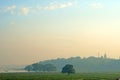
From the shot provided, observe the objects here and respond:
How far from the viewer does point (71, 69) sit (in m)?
188

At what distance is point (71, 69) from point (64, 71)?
20.2ft

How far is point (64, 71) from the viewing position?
192000mm
